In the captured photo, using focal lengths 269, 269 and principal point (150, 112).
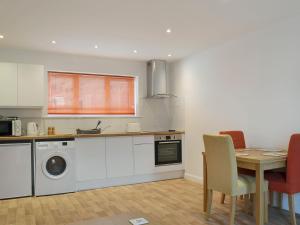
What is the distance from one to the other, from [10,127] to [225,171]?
3243 millimetres

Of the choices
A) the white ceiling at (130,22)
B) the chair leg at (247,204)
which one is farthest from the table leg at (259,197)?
the white ceiling at (130,22)

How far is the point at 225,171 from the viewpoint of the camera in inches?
109

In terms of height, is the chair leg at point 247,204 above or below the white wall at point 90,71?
below

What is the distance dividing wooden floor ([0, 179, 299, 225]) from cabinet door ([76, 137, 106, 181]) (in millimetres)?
281

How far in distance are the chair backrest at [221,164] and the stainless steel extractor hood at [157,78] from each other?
249 centimetres

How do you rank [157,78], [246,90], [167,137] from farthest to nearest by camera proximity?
[157,78], [167,137], [246,90]

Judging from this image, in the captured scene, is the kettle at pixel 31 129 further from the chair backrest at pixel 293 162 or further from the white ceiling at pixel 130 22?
the chair backrest at pixel 293 162

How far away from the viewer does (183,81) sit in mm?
5293

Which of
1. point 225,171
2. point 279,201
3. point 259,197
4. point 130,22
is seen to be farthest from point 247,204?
point 130,22

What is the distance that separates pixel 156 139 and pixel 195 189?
1166mm

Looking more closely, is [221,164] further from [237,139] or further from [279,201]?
[279,201]

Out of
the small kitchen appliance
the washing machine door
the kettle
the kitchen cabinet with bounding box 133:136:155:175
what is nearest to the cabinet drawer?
the kitchen cabinet with bounding box 133:136:155:175

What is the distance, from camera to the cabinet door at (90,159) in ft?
14.3

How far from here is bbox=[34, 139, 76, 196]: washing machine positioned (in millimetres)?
4051
